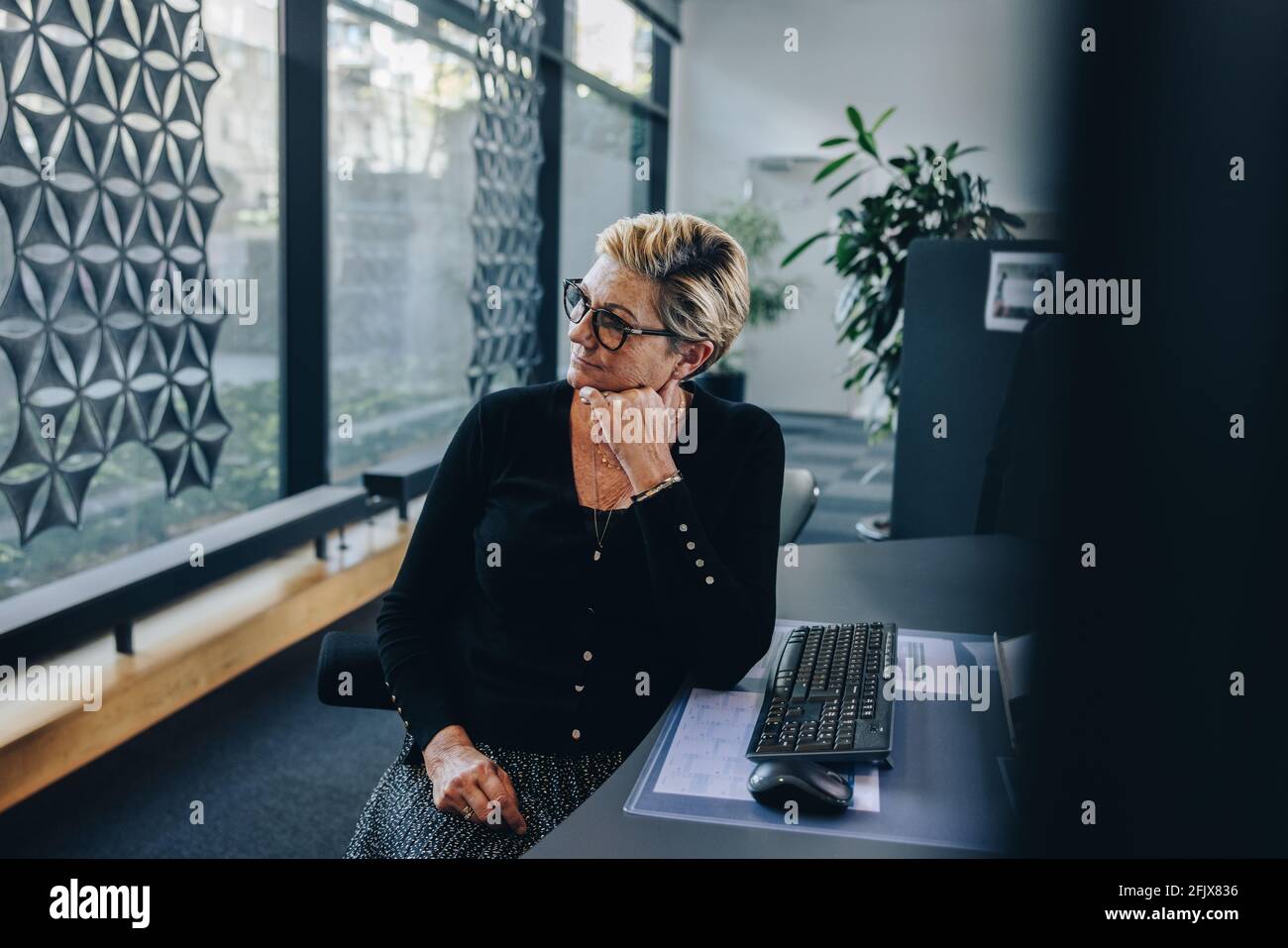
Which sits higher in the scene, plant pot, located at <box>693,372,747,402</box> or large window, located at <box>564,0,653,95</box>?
large window, located at <box>564,0,653,95</box>

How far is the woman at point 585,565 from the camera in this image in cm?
129

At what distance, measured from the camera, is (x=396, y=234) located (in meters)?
4.38

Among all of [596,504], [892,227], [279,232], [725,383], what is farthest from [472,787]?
[725,383]

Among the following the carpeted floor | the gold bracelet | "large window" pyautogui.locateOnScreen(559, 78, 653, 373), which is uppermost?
"large window" pyautogui.locateOnScreen(559, 78, 653, 373)

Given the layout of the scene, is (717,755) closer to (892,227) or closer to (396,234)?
(892,227)

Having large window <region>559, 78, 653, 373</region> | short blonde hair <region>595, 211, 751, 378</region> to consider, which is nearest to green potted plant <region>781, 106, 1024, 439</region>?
large window <region>559, 78, 653, 373</region>

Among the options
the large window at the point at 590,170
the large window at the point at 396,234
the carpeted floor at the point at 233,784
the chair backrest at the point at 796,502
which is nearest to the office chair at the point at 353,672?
the chair backrest at the point at 796,502

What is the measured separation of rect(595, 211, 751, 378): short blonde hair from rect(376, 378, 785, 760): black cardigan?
13 cm

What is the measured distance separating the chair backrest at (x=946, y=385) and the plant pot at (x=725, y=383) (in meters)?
4.17

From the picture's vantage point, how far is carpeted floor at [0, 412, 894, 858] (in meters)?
2.23

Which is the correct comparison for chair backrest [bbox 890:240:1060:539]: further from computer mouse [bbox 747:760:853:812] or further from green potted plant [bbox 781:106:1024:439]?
computer mouse [bbox 747:760:853:812]

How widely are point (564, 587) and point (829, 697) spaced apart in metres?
0.38
